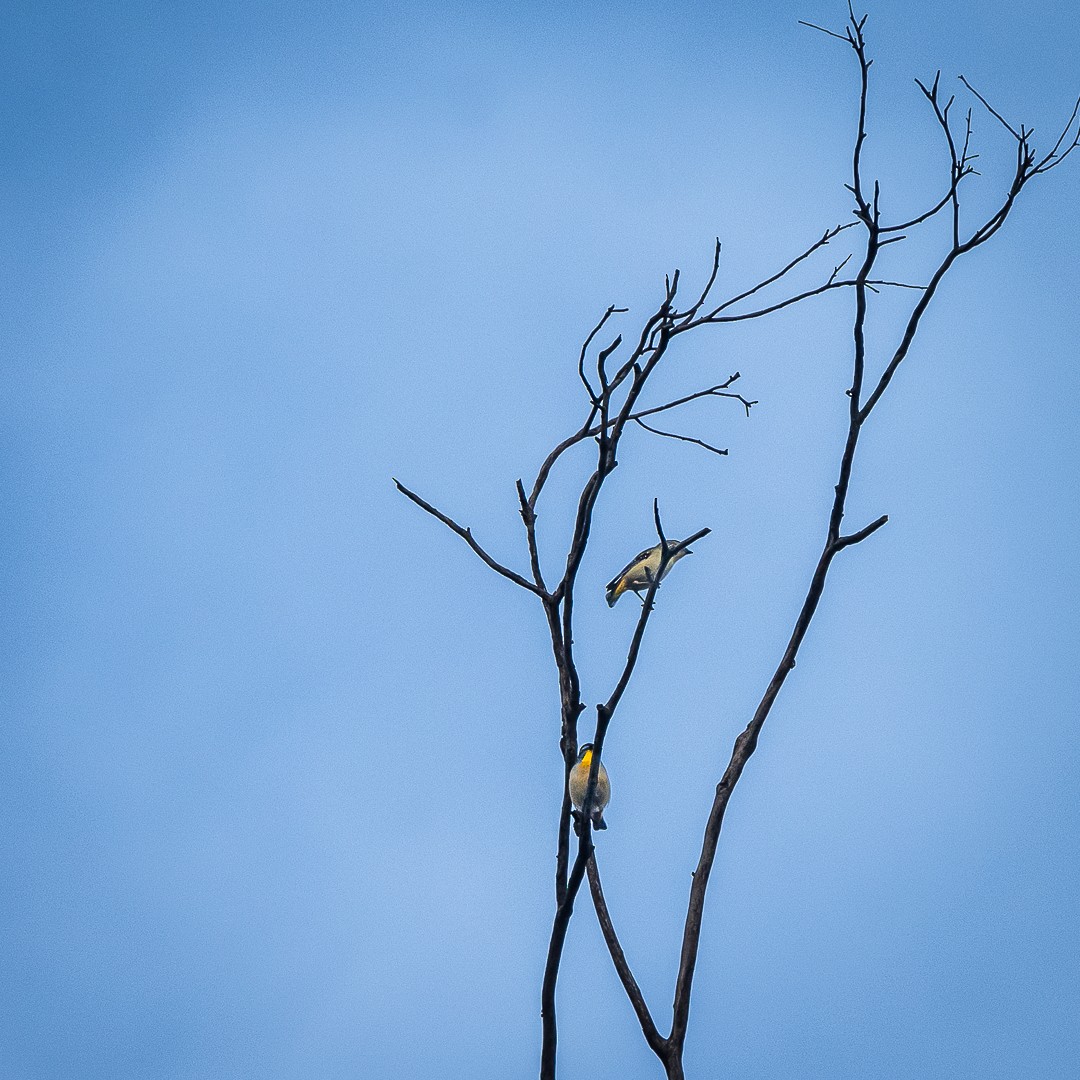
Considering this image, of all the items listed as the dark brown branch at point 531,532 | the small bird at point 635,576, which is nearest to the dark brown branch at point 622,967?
the dark brown branch at point 531,532

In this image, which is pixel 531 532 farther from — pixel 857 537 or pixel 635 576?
pixel 635 576

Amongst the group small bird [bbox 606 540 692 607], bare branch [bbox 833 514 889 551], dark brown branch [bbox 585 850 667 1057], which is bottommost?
dark brown branch [bbox 585 850 667 1057]

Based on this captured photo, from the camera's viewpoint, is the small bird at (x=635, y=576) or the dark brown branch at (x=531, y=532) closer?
the dark brown branch at (x=531, y=532)

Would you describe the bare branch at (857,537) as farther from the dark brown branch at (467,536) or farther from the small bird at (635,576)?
the small bird at (635,576)

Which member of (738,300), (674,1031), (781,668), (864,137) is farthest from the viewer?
(738,300)

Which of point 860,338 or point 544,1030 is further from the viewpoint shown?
point 860,338

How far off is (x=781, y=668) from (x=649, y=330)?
0.90 m

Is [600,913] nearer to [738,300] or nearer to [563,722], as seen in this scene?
[563,722]

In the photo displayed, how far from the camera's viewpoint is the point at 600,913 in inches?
107

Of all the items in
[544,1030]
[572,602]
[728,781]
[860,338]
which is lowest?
[544,1030]

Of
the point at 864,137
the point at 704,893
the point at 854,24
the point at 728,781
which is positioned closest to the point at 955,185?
the point at 864,137

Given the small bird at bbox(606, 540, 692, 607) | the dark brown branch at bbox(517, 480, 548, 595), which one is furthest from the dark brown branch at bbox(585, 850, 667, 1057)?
the small bird at bbox(606, 540, 692, 607)

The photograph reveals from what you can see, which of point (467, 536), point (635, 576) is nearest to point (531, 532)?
point (467, 536)

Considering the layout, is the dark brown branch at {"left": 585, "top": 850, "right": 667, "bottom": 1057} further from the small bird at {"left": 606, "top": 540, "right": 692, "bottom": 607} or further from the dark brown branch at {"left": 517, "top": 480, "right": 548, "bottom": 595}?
the small bird at {"left": 606, "top": 540, "right": 692, "bottom": 607}
